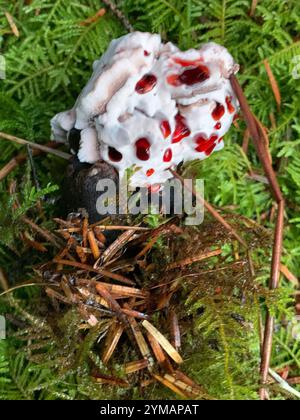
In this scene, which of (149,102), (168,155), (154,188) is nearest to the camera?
(149,102)

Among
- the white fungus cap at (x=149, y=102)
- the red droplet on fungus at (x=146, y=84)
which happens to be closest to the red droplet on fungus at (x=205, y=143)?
the white fungus cap at (x=149, y=102)

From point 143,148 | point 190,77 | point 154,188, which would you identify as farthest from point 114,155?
point 190,77

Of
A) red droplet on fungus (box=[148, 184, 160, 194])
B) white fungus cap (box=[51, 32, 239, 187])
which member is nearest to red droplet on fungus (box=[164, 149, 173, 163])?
white fungus cap (box=[51, 32, 239, 187])

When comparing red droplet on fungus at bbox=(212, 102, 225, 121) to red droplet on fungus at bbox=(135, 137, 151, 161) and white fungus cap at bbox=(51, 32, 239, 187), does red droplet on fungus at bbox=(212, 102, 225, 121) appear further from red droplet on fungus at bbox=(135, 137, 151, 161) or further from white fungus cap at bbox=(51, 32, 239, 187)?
red droplet on fungus at bbox=(135, 137, 151, 161)

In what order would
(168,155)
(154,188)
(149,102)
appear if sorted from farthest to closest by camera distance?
(154,188)
(168,155)
(149,102)

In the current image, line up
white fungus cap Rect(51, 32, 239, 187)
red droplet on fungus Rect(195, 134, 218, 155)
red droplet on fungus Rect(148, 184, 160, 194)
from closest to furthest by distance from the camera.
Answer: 1. white fungus cap Rect(51, 32, 239, 187)
2. red droplet on fungus Rect(195, 134, 218, 155)
3. red droplet on fungus Rect(148, 184, 160, 194)

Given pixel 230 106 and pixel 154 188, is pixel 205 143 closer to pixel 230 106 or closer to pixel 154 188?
pixel 230 106

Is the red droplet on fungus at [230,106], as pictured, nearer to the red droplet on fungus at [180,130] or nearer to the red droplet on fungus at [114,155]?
the red droplet on fungus at [180,130]
